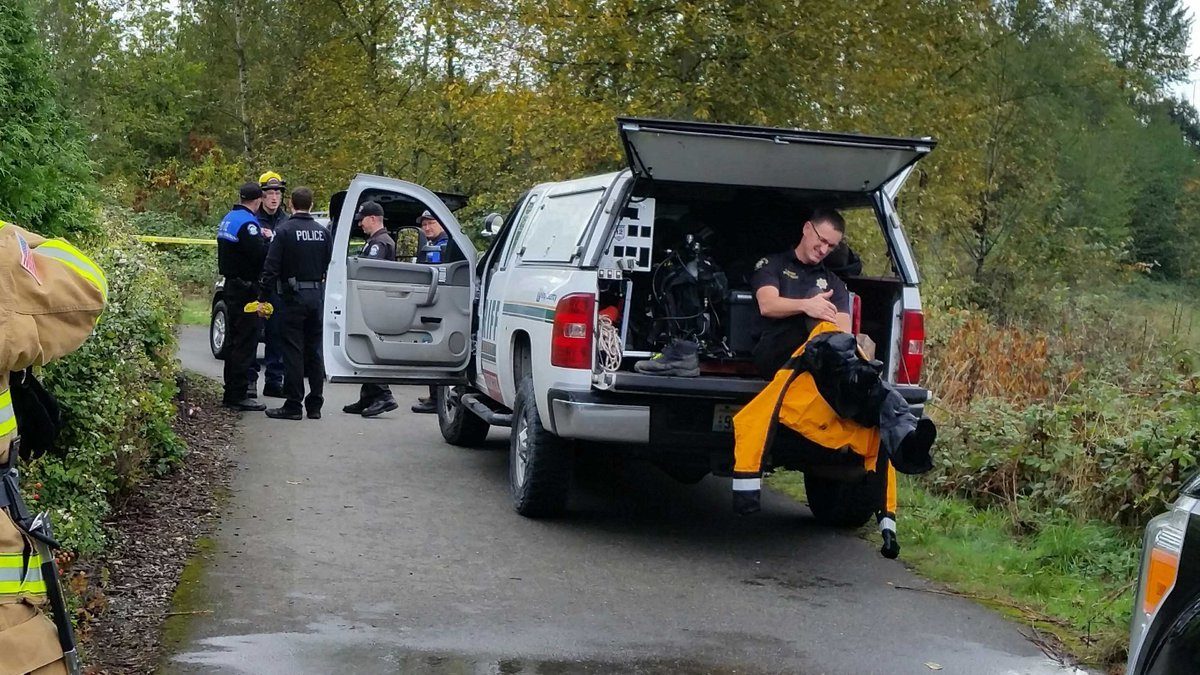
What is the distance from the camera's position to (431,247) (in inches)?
442

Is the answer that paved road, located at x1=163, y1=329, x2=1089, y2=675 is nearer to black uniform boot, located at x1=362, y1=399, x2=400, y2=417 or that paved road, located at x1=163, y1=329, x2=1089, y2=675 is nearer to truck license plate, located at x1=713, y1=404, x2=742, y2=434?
truck license plate, located at x1=713, y1=404, x2=742, y2=434

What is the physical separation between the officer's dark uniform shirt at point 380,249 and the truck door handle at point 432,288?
→ 65 centimetres

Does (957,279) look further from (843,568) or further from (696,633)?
(696,633)

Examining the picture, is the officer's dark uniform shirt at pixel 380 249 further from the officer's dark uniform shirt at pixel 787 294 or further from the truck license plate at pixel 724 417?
the truck license plate at pixel 724 417

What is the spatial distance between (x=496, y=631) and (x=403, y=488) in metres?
3.24

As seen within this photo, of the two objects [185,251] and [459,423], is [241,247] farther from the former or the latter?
[185,251]

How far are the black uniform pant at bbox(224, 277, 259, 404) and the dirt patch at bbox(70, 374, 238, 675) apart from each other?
1561mm

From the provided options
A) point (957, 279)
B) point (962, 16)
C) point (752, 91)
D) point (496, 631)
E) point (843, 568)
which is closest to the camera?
point (496, 631)

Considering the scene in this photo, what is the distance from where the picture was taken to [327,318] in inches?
388

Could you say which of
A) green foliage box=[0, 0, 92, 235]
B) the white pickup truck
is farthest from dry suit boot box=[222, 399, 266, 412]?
the white pickup truck

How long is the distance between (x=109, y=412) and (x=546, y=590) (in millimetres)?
2155

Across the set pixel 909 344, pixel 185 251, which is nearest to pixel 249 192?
pixel 909 344

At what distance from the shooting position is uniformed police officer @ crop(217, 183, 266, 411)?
11461mm

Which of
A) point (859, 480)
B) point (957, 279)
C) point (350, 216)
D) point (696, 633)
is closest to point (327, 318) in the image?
point (350, 216)
